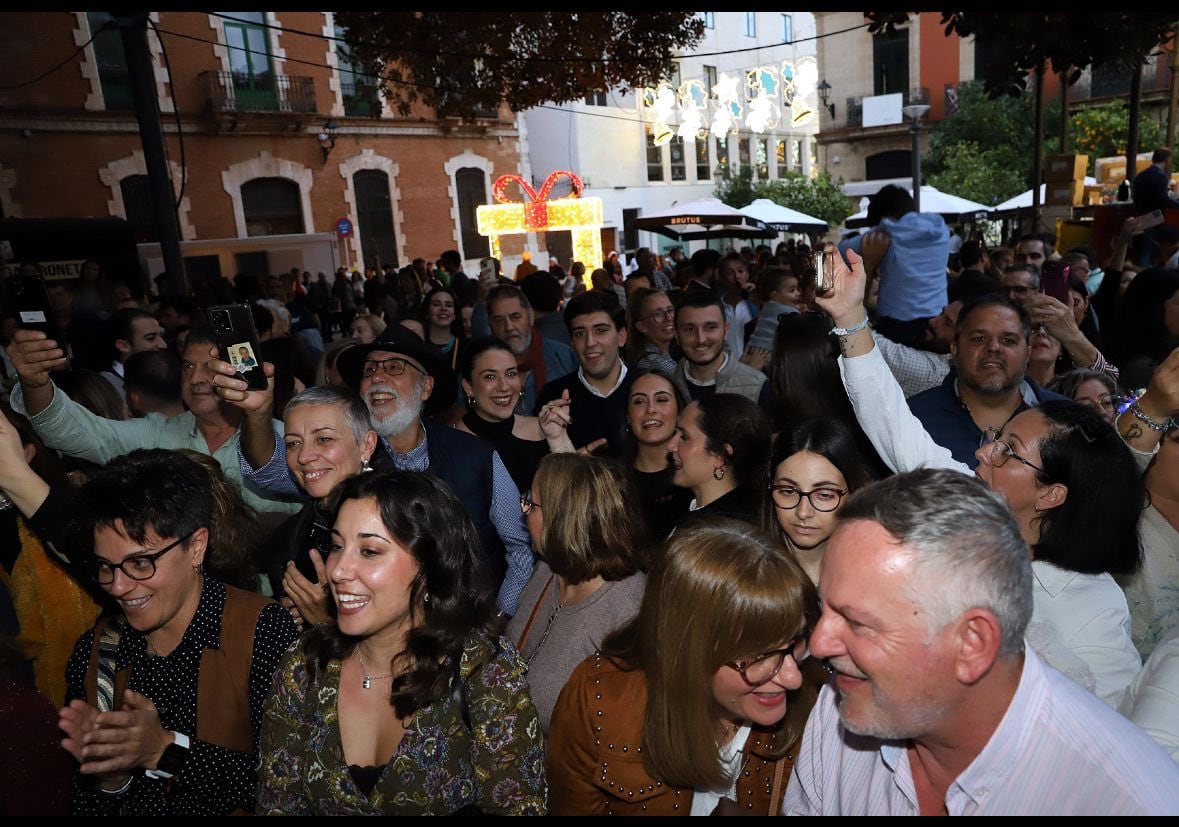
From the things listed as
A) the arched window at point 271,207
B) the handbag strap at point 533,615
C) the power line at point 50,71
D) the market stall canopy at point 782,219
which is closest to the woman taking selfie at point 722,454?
the handbag strap at point 533,615

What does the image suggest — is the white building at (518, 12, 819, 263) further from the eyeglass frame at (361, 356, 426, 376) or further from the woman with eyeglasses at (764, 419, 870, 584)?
the woman with eyeglasses at (764, 419, 870, 584)

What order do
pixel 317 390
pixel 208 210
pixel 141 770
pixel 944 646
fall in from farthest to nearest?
pixel 208 210 → pixel 317 390 → pixel 141 770 → pixel 944 646

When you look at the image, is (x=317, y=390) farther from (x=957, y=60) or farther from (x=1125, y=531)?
(x=957, y=60)

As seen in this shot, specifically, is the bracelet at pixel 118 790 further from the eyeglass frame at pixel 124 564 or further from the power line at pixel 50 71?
the power line at pixel 50 71

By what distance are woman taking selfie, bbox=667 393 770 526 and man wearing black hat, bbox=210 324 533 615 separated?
2.52 ft

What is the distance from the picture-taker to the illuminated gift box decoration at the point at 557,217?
19531 mm

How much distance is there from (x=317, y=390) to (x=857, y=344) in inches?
76.3

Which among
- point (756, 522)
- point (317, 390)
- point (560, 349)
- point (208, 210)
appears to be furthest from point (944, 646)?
point (208, 210)

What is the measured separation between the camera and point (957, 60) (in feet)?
101

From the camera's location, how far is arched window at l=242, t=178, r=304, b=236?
20328mm

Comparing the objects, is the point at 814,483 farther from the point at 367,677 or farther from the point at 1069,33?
the point at 1069,33

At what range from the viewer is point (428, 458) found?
3.48 m

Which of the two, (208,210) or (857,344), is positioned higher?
(208,210)

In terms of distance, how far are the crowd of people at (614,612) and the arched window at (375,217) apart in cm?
2004
